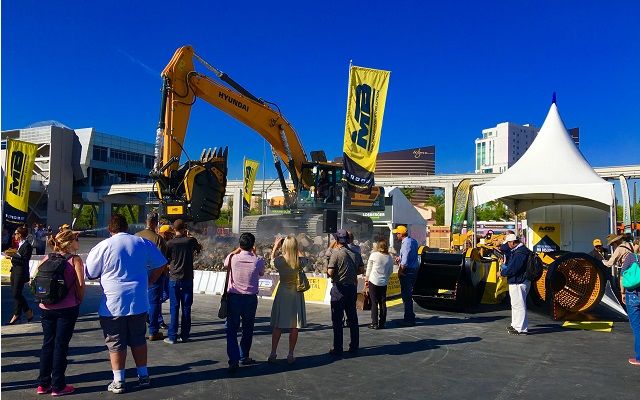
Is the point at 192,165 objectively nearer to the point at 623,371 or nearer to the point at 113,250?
the point at 113,250

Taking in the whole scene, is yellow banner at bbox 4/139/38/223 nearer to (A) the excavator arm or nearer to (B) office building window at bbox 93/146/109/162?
(A) the excavator arm

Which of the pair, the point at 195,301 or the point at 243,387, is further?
the point at 195,301

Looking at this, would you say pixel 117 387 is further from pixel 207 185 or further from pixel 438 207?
pixel 438 207

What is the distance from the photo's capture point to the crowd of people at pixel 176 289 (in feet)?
17.2

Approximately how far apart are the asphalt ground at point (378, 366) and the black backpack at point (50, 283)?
1023mm

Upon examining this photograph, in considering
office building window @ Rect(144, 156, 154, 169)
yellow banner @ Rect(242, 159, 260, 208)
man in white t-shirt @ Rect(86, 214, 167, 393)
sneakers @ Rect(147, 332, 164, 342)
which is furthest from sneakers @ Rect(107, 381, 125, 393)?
office building window @ Rect(144, 156, 154, 169)

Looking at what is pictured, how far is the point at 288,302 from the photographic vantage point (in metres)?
6.72

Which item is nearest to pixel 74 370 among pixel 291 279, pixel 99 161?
pixel 291 279

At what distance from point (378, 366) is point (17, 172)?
74.4 ft

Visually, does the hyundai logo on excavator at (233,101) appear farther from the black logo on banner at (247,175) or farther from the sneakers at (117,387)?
the black logo on banner at (247,175)

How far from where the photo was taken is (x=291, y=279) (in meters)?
6.71

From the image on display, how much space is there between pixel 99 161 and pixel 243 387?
219ft

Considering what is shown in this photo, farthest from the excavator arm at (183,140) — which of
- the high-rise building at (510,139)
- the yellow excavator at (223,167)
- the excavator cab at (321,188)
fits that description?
the high-rise building at (510,139)

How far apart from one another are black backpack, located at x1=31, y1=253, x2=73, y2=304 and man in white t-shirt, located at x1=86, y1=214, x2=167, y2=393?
0.25m
